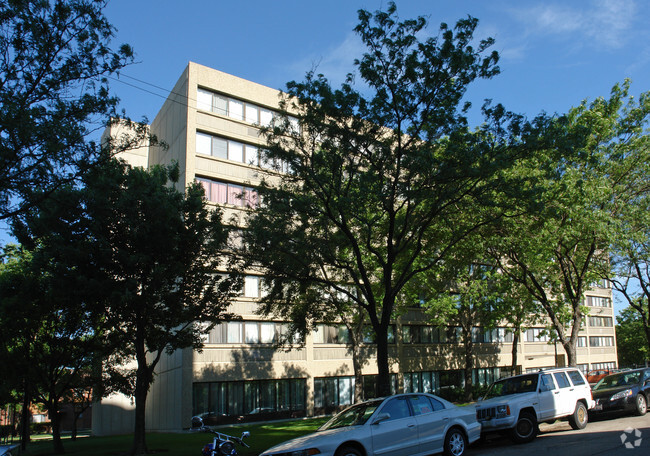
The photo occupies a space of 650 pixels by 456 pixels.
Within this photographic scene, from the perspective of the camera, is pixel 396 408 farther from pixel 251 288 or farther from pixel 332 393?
pixel 332 393

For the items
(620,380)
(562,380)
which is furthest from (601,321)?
(562,380)

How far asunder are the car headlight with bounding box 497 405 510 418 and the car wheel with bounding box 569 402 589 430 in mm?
2822

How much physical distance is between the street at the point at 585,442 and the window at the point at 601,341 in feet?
183

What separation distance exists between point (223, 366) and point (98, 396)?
8.07 meters

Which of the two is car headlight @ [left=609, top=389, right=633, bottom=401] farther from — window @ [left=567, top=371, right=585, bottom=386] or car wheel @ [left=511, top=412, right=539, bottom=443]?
car wheel @ [left=511, top=412, right=539, bottom=443]

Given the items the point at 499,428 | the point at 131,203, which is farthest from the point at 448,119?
the point at 131,203

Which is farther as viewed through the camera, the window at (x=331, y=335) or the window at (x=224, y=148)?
the window at (x=331, y=335)

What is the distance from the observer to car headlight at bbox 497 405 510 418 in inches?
493

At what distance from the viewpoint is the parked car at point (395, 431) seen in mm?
8969

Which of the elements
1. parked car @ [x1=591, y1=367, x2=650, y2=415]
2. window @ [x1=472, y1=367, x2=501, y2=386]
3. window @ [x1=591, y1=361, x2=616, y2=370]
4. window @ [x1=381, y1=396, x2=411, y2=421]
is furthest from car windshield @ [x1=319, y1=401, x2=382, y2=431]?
window @ [x1=591, y1=361, x2=616, y2=370]

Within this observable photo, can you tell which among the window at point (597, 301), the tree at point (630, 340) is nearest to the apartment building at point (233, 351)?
the window at point (597, 301)

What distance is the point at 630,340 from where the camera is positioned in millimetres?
80312

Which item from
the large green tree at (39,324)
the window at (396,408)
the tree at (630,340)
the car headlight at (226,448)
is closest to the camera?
the window at (396,408)

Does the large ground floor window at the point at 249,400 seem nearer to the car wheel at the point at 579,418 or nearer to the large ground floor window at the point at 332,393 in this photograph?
the large ground floor window at the point at 332,393
